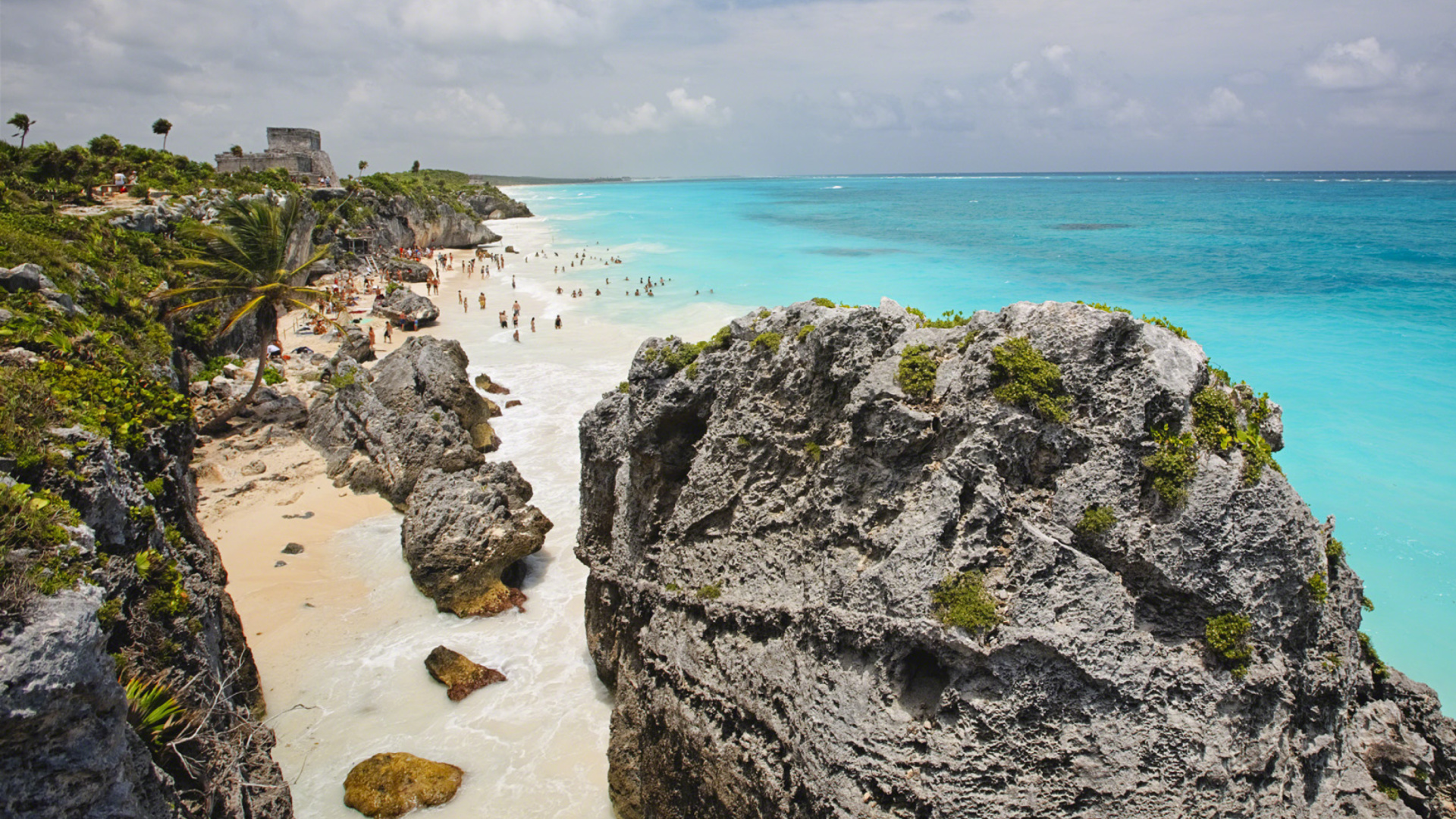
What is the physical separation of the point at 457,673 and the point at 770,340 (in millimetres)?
8973

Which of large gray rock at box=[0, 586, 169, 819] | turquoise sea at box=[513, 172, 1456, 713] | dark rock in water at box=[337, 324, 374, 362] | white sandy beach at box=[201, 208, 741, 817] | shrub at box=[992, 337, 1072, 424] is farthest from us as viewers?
dark rock in water at box=[337, 324, 374, 362]

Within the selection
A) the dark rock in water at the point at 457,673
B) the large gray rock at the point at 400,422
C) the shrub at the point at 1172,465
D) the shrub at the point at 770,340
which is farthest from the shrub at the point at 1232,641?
the large gray rock at the point at 400,422

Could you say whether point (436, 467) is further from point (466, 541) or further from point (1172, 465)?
point (1172, 465)

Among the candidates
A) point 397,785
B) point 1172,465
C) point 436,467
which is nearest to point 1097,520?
point 1172,465

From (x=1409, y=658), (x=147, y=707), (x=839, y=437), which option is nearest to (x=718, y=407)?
(x=839, y=437)

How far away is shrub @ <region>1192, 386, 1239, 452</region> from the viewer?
7094 mm

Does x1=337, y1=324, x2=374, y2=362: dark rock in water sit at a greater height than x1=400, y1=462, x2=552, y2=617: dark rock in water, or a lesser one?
greater

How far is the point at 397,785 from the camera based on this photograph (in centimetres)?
1092

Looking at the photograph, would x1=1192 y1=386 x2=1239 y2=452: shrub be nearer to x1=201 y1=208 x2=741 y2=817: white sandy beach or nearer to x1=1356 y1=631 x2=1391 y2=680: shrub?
x1=1356 y1=631 x2=1391 y2=680: shrub

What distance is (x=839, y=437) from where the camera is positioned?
29.4 ft

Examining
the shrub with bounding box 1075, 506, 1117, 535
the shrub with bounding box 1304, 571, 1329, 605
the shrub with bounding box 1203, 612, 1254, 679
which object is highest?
the shrub with bounding box 1075, 506, 1117, 535

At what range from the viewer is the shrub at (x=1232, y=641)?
6898 millimetres

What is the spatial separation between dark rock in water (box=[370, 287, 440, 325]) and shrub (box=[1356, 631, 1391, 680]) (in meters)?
40.0

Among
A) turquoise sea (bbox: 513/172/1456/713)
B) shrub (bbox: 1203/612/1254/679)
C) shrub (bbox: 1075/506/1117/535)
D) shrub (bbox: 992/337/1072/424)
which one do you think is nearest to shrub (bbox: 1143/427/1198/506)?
shrub (bbox: 1075/506/1117/535)
